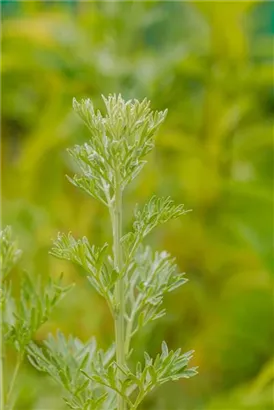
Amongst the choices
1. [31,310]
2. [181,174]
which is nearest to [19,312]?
[31,310]

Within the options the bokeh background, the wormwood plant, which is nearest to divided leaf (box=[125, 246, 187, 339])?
the wormwood plant

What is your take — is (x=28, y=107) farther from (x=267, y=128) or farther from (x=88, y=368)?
(x=88, y=368)

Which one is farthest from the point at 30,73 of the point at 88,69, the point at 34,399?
the point at 34,399

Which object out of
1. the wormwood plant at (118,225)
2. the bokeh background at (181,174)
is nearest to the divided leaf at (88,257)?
the wormwood plant at (118,225)

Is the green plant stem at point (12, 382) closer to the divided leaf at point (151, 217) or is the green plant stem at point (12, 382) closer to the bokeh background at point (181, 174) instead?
the divided leaf at point (151, 217)

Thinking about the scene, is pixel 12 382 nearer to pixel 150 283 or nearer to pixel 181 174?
pixel 150 283

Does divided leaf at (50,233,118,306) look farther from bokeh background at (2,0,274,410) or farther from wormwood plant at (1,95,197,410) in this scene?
bokeh background at (2,0,274,410)
